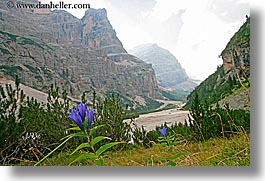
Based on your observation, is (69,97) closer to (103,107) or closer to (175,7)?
(103,107)

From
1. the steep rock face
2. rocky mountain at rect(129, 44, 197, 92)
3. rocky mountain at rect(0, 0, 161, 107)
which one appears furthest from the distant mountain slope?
rocky mountain at rect(0, 0, 161, 107)

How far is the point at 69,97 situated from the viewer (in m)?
2.07

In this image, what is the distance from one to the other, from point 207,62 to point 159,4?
449 mm

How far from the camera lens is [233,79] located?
1953mm

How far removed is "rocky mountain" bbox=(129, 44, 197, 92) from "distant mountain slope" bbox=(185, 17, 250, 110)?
13cm

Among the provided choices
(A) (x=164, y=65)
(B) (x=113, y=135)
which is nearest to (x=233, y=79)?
(A) (x=164, y=65)

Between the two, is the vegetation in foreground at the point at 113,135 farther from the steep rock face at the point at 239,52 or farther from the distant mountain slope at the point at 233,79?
the steep rock face at the point at 239,52

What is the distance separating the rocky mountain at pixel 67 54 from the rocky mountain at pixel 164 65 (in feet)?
0.19

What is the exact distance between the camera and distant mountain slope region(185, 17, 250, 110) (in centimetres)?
193

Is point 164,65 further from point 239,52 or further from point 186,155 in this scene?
point 186,155

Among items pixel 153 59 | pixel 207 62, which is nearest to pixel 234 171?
pixel 207 62

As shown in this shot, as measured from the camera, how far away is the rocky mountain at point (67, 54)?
2.05 m

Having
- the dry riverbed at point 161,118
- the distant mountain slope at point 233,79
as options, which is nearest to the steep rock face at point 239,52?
the distant mountain slope at point 233,79

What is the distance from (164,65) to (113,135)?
0.50m
